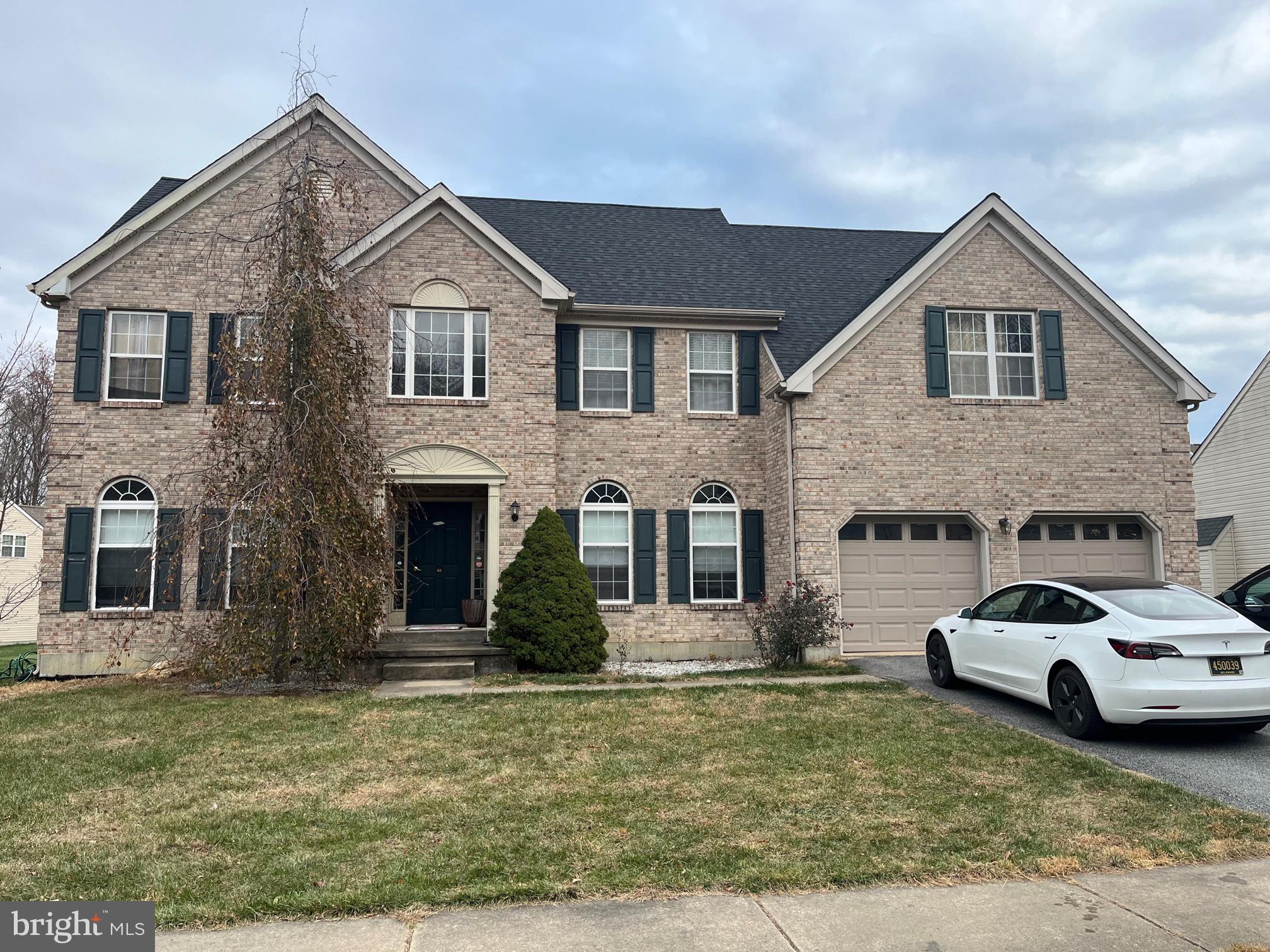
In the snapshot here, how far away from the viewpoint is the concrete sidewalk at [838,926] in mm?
3961

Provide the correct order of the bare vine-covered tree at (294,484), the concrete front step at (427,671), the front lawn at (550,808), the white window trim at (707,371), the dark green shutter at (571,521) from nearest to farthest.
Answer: the front lawn at (550,808) → the bare vine-covered tree at (294,484) → the concrete front step at (427,671) → the dark green shutter at (571,521) → the white window trim at (707,371)

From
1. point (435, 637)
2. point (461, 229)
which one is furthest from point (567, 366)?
point (435, 637)

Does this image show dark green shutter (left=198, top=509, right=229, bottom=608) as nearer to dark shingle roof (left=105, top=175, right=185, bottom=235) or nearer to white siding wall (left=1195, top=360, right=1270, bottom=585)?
dark shingle roof (left=105, top=175, right=185, bottom=235)

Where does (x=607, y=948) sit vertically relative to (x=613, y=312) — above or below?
below

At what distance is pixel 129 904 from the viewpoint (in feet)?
14.2

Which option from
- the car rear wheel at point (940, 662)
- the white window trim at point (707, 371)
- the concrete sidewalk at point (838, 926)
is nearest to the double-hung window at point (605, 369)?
the white window trim at point (707, 371)

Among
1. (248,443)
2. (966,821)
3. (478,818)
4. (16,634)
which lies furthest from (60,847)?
(16,634)

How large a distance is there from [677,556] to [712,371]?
3553mm

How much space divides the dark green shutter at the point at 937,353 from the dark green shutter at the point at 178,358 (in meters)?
12.7

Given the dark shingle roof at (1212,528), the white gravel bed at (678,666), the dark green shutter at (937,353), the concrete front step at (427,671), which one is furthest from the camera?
the dark shingle roof at (1212,528)

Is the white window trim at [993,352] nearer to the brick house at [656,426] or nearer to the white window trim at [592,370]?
the brick house at [656,426]

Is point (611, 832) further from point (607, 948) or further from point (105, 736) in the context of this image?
point (105, 736)

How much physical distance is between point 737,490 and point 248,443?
27.2 feet

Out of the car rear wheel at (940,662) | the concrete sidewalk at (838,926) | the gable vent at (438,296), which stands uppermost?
Result: the gable vent at (438,296)
